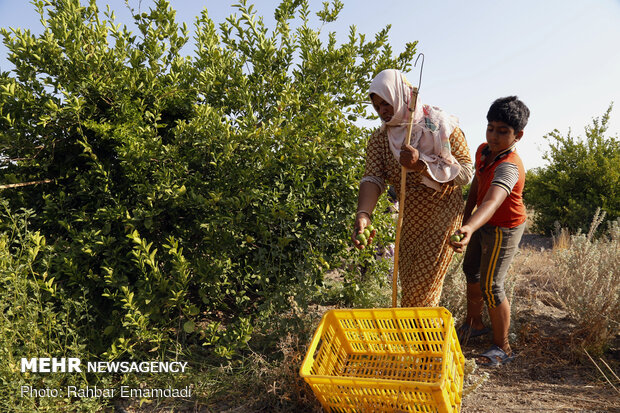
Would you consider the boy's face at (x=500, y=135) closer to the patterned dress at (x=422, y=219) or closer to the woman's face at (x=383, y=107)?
the patterned dress at (x=422, y=219)

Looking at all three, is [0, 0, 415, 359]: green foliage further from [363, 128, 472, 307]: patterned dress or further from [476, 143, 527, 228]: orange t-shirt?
[476, 143, 527, 228]: orange t-shirt

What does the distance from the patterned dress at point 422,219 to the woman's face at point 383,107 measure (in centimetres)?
15

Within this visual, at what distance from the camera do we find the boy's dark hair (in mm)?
2688

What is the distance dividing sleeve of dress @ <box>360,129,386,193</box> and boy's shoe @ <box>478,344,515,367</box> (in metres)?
1.37

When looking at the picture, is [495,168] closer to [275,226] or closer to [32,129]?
[275,226]

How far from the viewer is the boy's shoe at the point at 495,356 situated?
2943mm

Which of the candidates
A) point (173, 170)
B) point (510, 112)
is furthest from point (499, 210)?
point (173, 170)

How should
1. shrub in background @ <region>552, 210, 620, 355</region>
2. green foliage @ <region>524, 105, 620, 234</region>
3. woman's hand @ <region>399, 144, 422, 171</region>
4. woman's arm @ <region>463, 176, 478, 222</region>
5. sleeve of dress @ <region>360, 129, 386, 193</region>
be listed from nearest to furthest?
woman's hand @ <region>399, 144, 422, 171</region>
sleeve of dress @ <region>360, 129, 386, 193</region>
shrub in background @ <region>552, 210, 620, 355</region>
woman's arm @ <region>463, 176, 478, 222</region>
green foliage @ <region>524, 105, 620, 234</region>

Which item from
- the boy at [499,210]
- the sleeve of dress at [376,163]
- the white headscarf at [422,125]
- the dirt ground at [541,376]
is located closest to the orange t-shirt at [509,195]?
the boy at [499,210]

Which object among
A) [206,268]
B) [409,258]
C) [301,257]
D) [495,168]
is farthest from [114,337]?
[495,168]

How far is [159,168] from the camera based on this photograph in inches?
105

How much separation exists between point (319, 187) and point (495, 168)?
3.59 ft

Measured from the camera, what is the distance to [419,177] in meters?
2.46

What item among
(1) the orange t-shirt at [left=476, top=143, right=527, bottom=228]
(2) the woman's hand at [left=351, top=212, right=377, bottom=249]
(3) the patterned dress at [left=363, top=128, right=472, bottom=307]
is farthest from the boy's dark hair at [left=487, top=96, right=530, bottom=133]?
(2) the woman's hand at [left=351, top=212, right=377, bottom=249]
